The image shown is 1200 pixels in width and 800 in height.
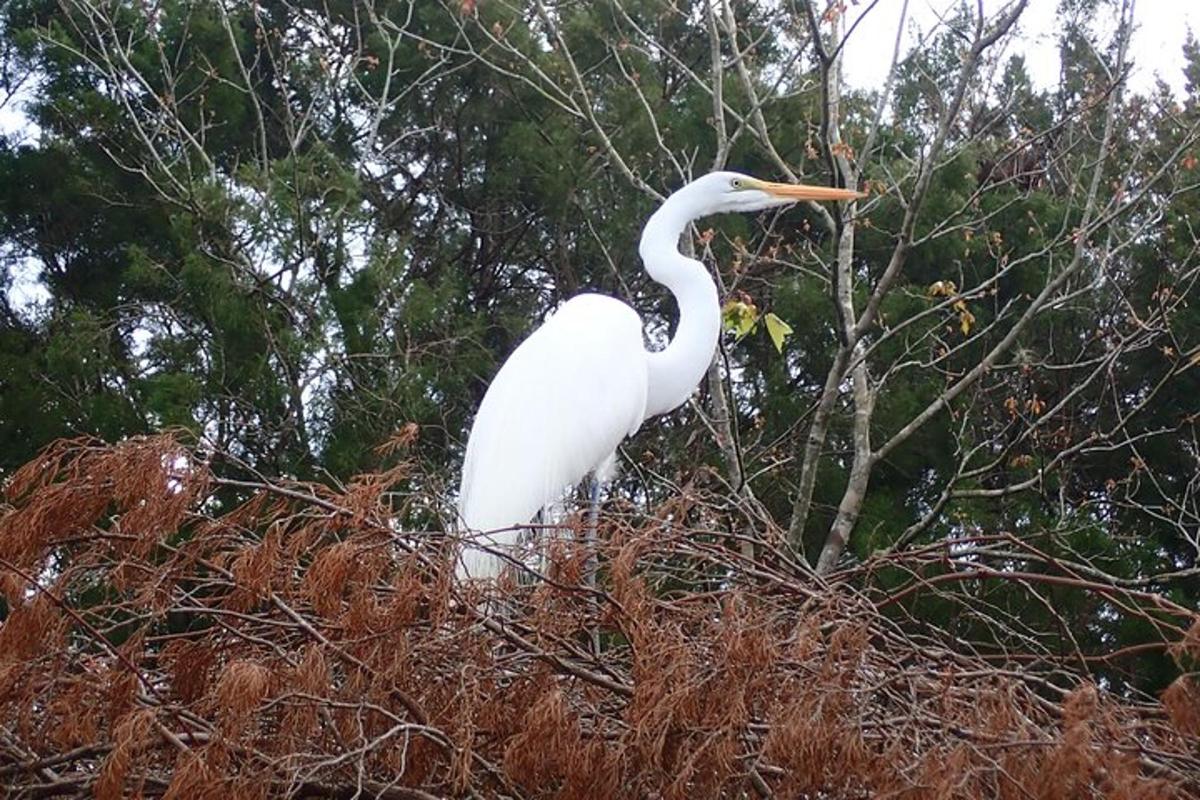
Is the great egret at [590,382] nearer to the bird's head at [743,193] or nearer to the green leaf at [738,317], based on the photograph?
the bird's head at [743,193]

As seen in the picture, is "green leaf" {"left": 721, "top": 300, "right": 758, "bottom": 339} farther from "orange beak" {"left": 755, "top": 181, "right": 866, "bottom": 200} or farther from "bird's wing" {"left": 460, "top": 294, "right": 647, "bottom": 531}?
"bird's wing" {"left": 460, "top": 294, "right": 647, "bottom": 531}

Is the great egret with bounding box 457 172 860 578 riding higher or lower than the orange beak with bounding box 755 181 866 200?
lower

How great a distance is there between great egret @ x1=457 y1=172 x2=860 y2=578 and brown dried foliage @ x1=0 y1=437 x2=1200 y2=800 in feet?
4.00

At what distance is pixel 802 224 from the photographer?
8.41 meters

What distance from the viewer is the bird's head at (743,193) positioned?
185 inches

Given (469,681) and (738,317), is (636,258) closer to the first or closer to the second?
(738,317)

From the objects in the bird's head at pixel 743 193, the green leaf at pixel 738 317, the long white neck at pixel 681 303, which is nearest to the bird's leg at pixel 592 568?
the long white neck at pixel 681 303

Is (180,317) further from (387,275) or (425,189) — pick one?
(425,189)

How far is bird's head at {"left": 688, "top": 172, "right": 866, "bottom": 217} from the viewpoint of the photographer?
15.4 feet

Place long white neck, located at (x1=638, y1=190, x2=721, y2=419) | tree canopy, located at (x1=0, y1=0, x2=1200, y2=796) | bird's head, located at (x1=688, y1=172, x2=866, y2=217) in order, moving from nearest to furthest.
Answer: long white neck, located at (x1=638, y1=190, x2=721, y2=419) < bird's head, located at (x1=688, y1=172, x2=866, y2=217) < tree canopy, located at (x1=0, y1=0, x2=1200, y2=796)

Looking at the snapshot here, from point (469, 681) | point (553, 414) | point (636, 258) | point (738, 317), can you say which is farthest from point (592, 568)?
point (636, 258)

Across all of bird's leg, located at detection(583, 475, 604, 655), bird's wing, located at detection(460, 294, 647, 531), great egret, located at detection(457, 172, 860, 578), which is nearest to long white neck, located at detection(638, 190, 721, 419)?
great egret, located at detection(457, 172, 860, 578)

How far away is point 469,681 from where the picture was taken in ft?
7.94

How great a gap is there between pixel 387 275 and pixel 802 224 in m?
2.32
